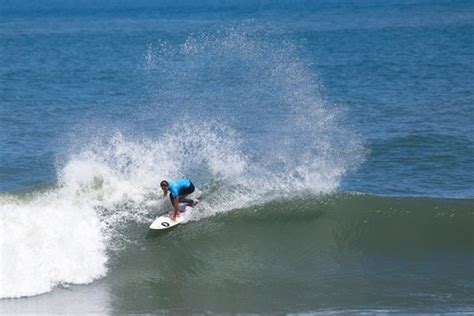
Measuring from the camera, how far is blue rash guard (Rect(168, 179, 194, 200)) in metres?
19.0

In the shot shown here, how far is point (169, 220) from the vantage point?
62.7ft

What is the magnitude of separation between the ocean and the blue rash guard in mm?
731

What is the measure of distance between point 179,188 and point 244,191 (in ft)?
7.51

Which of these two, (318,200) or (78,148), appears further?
(78,148)

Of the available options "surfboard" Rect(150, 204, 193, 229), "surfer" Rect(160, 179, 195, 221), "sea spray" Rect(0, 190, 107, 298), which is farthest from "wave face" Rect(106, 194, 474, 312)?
"sea spray" Rect(0, 190, 107, 298)

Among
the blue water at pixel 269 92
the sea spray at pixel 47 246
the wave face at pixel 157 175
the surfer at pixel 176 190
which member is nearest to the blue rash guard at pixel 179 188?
the surfer at pixel 176 190

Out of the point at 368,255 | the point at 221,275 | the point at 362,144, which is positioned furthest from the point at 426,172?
the point at 221,275

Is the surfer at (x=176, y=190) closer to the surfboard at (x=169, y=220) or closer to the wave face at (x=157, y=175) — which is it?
the surfboard at (x=169, y=220)

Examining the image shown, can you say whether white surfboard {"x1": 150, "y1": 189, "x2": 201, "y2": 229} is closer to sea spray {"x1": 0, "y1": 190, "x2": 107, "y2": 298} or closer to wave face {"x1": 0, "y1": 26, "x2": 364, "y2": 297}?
wave face {"x1": 0, "y1": 26, "x2": 364, "y2": 297}

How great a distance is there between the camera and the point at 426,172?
2439 cm

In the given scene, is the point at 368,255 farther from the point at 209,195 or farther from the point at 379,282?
the point at 209,195

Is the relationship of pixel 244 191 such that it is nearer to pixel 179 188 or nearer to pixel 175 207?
pixel 179 188

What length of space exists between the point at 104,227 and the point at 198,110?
1215 centimetres

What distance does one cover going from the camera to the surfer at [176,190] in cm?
1898
